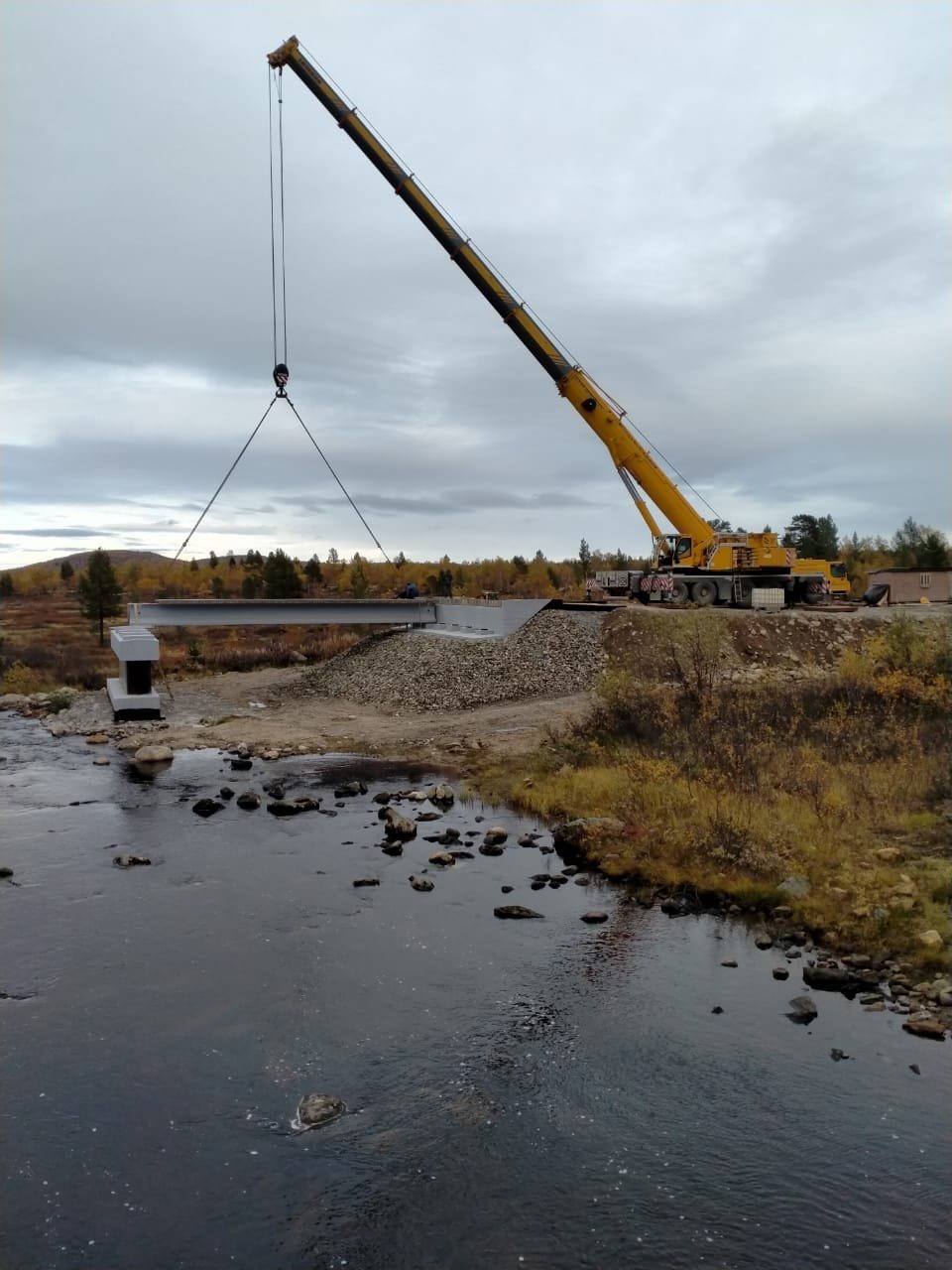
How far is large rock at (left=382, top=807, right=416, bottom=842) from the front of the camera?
16953mm

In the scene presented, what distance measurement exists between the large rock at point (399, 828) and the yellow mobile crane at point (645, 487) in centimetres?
2016

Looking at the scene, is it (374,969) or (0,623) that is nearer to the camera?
(374,969)

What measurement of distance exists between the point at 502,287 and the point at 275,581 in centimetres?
3092

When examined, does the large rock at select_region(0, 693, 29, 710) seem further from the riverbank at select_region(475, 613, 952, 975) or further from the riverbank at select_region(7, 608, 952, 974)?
the riverbank at select_region(475, 613, 952, 975)

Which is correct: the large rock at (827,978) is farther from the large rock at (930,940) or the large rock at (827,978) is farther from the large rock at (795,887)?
the large rock at (795,887)

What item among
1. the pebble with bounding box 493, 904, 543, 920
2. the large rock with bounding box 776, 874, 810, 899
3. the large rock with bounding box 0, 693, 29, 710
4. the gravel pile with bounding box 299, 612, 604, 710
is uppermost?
the gravel pile with bounding box 299, 612, 604, 710

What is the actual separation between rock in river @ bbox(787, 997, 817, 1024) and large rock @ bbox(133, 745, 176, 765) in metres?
17.9

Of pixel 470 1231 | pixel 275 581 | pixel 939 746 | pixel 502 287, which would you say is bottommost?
pixel 470 1231

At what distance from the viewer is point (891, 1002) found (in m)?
10.6

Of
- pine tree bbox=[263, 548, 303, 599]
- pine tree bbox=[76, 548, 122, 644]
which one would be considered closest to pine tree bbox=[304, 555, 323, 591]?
pine tree bbox=[263, 548, 303, 599]

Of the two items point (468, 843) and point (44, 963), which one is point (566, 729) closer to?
point (468, 843)

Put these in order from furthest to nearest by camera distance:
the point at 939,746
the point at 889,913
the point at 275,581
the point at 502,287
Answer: the point at 275,581 → the point at 502,287 → the point at 939,746 → the point at 889,913

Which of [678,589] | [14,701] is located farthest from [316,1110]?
[14,701]

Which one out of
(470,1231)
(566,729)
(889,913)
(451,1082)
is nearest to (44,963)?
(451,1082)
